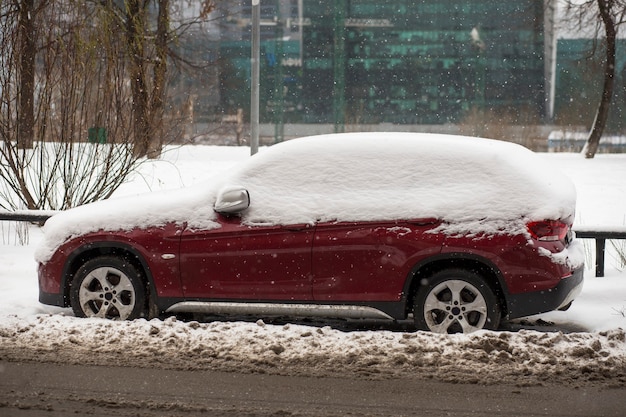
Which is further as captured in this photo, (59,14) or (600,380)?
(59,14)

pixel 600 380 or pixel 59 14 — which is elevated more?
pixel 59 14

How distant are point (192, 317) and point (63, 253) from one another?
1259 mm

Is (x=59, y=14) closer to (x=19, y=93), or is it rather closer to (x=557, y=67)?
(x=19, y=93)

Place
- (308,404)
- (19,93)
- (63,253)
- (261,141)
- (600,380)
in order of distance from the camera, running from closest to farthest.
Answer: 1. (308,404)
2. (600,380)
3. (63,253)
4. (19,93)
5. (261,141)

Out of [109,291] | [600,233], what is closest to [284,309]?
[109,291]

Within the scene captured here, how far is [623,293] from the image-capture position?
348 inches

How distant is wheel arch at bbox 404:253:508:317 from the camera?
696 cm

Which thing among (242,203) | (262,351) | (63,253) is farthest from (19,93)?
(262,351)

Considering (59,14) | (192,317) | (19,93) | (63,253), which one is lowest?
(192,317)

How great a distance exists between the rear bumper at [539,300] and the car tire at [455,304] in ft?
0.42

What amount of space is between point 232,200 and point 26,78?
602 centimetres

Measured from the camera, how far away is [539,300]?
6918 mm

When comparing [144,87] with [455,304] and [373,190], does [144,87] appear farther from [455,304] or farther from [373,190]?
[455,304]

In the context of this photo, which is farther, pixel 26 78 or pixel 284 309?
pixel 26 78
